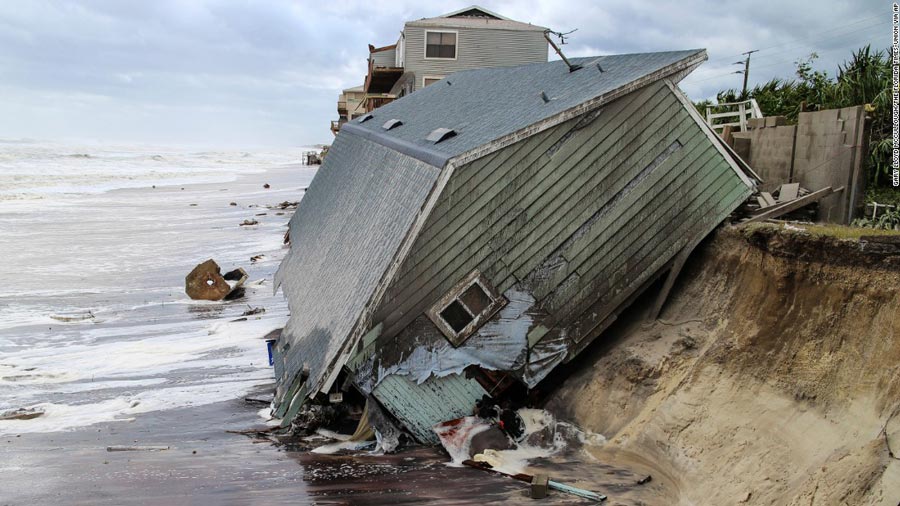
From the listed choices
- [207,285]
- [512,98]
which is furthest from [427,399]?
[207,285]

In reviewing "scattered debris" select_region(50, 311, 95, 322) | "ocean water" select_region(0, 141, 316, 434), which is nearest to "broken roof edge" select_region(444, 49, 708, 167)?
"ocean water" select_region(0, 141, 316, 434)

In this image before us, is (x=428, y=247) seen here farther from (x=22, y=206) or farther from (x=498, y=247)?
(x=22, y=206)

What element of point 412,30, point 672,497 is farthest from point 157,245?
point 672,497

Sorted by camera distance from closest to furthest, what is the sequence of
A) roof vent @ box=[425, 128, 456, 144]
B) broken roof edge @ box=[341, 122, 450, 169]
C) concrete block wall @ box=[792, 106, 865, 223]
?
1. broken roof edge @ box=[341, 122, 450, 169]
2. roof vent @ box=[425, 128, 456, 144]
3. concrete block wall @ box=[792, 106, 865, 223]

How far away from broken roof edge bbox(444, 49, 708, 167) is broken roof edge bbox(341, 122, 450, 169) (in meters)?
0.35

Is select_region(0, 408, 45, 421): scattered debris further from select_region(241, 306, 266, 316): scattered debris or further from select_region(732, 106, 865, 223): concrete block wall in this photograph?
select_region(732, 106, 865, 223): concrete block wall

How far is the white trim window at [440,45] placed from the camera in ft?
130

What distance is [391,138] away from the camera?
16.6 metres

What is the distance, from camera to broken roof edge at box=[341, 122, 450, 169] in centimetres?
1106

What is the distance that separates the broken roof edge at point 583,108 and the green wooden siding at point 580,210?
3.8 inches

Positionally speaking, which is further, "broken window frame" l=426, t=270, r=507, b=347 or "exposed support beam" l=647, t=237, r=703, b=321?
"exposed support beam" l=647, t=237, r=703, b=321

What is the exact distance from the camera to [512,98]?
14898mm

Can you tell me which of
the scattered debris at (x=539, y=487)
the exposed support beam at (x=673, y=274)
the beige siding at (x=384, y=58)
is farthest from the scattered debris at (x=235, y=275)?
the beige siding at (x=384, y=58)

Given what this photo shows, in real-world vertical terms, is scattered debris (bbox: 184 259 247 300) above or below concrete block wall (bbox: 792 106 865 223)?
below
